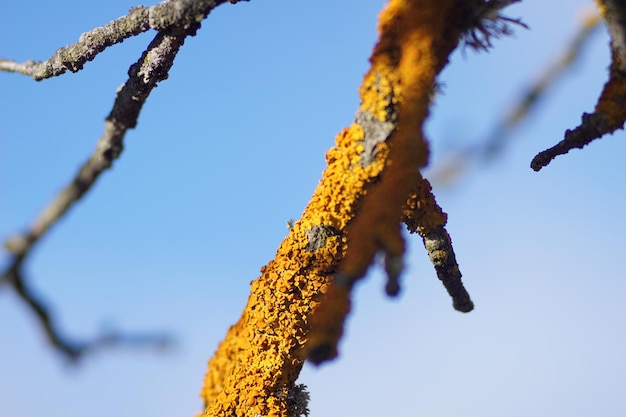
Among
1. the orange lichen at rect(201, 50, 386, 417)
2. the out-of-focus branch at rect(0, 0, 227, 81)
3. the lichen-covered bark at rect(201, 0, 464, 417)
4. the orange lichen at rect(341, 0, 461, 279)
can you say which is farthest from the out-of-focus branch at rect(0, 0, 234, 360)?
the orange lichen at rect(201, 50, 386, 417)

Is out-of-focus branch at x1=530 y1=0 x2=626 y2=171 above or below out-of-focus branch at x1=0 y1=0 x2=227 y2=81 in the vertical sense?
below

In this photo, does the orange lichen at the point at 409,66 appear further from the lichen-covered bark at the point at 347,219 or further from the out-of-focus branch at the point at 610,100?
the out-of-focus branch at the point at 610,100

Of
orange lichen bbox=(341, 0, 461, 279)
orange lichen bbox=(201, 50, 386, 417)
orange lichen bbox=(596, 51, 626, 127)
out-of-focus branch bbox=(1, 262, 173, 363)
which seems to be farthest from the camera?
orange lichen bbox=(201, 50, 386, 417)

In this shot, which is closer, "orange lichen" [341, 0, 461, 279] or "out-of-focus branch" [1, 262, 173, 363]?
"out-of-focus branch" [1, 262, 173, 363]

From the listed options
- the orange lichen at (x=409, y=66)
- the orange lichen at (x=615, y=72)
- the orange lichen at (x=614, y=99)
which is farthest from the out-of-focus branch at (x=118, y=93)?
the orange lichen at (x=614, y=99)

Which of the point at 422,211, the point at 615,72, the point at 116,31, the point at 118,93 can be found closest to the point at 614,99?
the point at 615,72

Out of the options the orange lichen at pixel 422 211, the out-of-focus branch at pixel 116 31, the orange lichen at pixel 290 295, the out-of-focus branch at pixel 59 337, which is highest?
the out-of-focus branch at pixel 116 31

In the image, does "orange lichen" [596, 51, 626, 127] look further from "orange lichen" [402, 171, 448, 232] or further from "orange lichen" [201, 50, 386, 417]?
"orange lichen" [201, 50, 386, 417]
